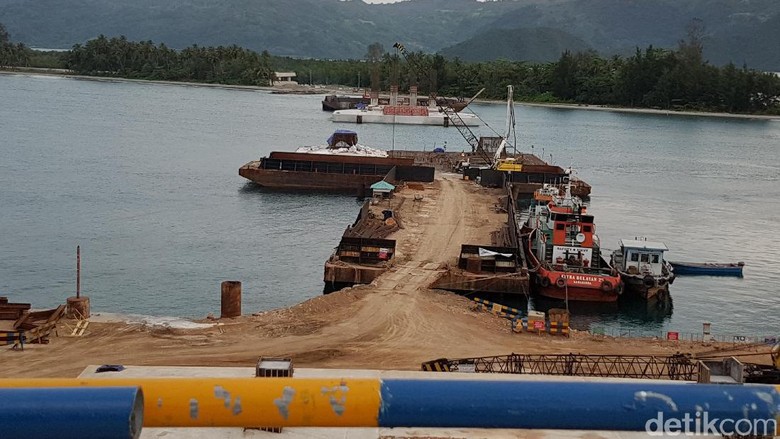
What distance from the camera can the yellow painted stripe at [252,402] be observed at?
4.88 metres

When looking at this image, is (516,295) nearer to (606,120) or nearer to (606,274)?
(606,274)

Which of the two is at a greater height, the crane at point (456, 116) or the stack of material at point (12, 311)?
the crane at point (456, 116)

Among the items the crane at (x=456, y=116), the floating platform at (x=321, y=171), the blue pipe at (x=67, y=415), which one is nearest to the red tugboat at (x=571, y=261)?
the floating platform at (x=321, y=171)

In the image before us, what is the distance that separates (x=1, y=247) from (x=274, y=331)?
24.3 m

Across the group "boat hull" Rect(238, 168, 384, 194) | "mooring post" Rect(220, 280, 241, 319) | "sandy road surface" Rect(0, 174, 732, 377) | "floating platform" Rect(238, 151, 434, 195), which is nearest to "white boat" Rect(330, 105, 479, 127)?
"floating platform" Rect(238, 151, 434, 195)

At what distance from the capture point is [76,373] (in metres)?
22.9

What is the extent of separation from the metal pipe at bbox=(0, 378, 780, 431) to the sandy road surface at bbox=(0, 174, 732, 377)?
64.1ft

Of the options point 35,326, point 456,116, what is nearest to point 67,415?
point 35,326

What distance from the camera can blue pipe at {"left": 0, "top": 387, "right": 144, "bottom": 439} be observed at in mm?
4504

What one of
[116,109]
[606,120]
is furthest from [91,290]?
[606,120]

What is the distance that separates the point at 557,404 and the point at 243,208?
60.0 meters

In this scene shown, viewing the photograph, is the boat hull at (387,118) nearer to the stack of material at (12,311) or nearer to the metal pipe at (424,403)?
the stack of material at (12,311)

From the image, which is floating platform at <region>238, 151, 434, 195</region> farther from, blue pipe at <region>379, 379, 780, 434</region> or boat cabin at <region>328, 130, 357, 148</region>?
blue pipe at <region>379, 379, 780, 434</region>

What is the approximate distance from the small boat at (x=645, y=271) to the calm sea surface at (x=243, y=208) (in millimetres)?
1179
